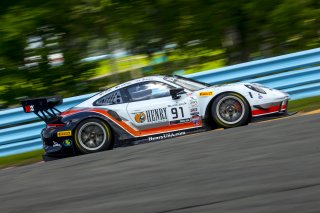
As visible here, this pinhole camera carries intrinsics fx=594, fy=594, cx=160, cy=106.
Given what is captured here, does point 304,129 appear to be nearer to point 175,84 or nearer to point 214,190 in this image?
point 214,190

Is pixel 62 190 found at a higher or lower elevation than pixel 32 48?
lower

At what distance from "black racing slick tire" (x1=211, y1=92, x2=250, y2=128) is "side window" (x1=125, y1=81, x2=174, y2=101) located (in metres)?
0.81

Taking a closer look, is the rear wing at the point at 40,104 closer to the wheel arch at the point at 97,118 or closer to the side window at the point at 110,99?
the wheel arch at the point at 97,118

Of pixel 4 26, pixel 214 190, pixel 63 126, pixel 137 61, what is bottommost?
pixel 214 190

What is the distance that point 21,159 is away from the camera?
9.80 meters

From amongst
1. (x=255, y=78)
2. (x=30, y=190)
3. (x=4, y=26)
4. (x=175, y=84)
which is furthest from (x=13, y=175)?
(x=4, y=26)

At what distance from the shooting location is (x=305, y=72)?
35.7 feet

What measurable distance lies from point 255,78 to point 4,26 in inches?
210

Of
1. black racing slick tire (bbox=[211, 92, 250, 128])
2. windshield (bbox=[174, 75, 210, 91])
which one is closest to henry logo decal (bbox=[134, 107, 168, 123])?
windshield (bbox=[174, 75, 210, 91])

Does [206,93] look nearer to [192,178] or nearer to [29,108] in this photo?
[29,108]

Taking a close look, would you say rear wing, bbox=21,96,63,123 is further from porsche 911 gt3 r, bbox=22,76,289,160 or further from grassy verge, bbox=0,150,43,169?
grassy verge, bbox=0,150,43,169

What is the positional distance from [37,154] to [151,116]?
250 centimetres

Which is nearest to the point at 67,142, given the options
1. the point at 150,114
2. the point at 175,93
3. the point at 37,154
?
the point at 150,114

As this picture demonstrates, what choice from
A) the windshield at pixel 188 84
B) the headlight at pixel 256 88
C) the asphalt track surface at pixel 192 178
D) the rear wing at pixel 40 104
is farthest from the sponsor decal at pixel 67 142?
the headlight at pixel 256 88
